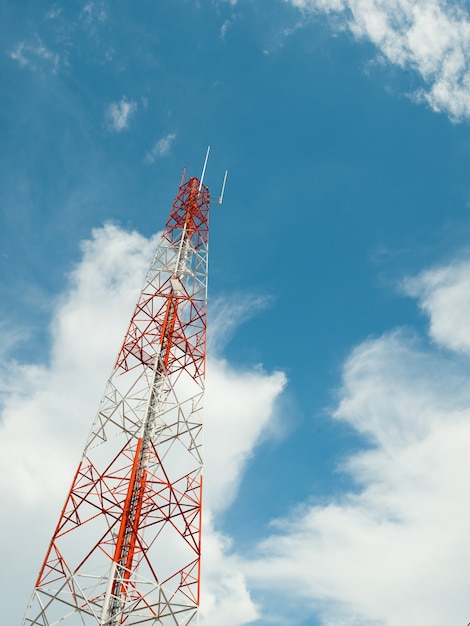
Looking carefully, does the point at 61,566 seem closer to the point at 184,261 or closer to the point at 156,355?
the point at 156,355

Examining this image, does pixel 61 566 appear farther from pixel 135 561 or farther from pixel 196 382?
pixel 196 382

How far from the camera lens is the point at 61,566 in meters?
26.2

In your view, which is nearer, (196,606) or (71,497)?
(196,606)

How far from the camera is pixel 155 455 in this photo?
31.2m

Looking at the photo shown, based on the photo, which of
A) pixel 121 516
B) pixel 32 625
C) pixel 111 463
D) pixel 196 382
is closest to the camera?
pixel 32 625

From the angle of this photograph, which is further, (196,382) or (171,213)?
(171,213)

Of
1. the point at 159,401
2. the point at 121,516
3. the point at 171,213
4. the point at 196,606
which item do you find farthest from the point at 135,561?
the point at 171,213

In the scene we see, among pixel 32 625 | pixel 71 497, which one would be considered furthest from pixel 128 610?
pixel 71 497

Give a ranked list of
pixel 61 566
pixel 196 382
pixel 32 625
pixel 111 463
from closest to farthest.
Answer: pixel 32 625 → pixel 61 566 → pixel 111 463 → pixel 196 382

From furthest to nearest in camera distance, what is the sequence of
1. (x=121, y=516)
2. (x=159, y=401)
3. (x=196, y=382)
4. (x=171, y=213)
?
(x=171, y=213), (x=196, y=382), (x=159, y=401), (x=121, y=516)

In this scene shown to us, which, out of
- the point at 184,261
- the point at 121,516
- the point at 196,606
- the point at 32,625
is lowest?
the point at 32,625

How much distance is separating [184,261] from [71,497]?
20303 mm

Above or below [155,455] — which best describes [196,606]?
below

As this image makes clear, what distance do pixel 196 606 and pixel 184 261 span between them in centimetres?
2507
